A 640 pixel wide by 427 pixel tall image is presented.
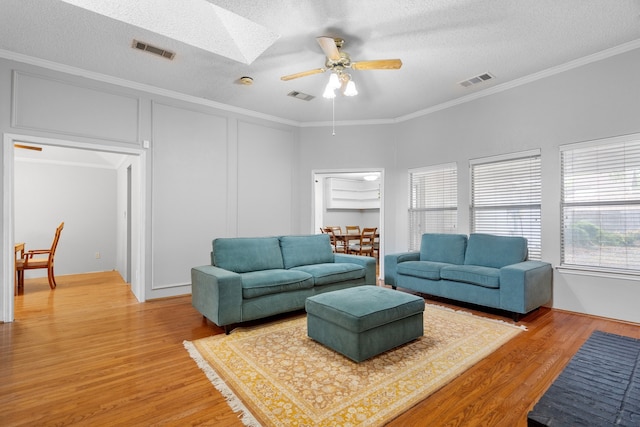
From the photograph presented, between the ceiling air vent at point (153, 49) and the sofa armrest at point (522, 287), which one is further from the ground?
the ceiling air vent at point (153, 49)

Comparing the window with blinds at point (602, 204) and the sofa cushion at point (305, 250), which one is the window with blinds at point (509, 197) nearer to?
the window with blinds at point (602, 204)

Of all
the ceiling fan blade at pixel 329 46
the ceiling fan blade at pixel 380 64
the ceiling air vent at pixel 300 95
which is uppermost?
the ceiling air vent at pixel 300 95

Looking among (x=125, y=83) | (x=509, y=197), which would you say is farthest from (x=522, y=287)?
(x=125, y=83)

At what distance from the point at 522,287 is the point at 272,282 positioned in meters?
2.62

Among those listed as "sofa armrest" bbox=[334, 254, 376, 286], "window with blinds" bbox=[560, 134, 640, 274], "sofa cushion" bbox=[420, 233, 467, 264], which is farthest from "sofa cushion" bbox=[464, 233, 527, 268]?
"sofa armrest" bbox=[334, 254, 376, 286]

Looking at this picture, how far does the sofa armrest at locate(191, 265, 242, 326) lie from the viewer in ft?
9.60

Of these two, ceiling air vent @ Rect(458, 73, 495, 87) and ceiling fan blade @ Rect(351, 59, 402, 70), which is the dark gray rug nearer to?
ceiling fan blade @ Rect(351, 59, 402, 70)

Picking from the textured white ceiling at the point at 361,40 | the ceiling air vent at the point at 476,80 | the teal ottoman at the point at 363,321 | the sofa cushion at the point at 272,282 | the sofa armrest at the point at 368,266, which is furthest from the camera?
the sofa armrest at the point at 368,266

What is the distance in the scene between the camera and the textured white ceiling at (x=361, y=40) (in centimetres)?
270

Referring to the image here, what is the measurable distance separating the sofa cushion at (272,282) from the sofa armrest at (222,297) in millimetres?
106

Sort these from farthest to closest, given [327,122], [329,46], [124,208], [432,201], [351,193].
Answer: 1. [351,193]
2. [327,122]
3. [124,208]
4. [432,201]
5. [329,46]

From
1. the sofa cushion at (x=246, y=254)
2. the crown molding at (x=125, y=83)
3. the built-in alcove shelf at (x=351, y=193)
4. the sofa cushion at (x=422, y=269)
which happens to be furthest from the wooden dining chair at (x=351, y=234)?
the sofa cushion at (x=246, y=254)

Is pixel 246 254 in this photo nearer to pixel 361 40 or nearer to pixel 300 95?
pixel 300 95

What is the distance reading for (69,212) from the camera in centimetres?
643
